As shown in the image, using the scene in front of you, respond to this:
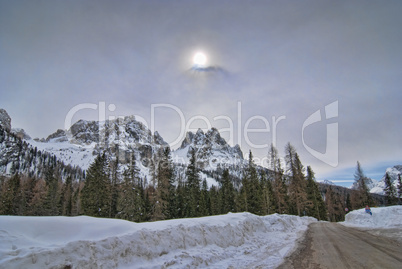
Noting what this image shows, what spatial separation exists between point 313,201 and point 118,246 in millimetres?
47386

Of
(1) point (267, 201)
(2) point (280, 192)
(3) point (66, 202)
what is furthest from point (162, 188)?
(3) point (66, 202)

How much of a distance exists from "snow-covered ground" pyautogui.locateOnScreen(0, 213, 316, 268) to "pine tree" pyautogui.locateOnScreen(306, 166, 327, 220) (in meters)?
39.7

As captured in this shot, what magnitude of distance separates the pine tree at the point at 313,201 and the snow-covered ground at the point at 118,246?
39747 mm

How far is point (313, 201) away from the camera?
145ft

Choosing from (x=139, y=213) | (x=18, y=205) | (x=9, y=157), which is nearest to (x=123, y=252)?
(x=139, y=213)

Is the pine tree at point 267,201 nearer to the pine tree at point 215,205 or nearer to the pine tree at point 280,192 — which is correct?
the pine tree at point 280,192

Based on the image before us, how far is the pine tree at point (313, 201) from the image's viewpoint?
43.9m

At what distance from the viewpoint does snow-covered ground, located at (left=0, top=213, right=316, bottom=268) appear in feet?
17.2

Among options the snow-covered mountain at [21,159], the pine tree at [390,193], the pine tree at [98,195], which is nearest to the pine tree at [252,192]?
the pine tree at [98,195]

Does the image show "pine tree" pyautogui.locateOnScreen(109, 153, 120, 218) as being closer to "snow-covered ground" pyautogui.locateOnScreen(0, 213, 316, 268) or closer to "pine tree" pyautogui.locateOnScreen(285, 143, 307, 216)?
"snow-covered ground" pyautogui.locateOnScreen(0, 213, 316, 268)

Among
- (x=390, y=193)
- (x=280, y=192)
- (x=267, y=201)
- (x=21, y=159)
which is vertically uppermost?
(x=21, y=159)

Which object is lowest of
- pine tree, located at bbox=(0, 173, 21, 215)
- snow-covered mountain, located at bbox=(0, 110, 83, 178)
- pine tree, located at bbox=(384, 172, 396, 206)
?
pine tree, located at bbox=(384, 172, 396, 206)

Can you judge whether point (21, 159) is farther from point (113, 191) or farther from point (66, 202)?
point (113, 191)

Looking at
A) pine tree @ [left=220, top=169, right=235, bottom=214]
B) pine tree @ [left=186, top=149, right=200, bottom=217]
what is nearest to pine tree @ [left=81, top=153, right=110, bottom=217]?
pine tree @ [left=186, top=149, right=200, bottom=217]
